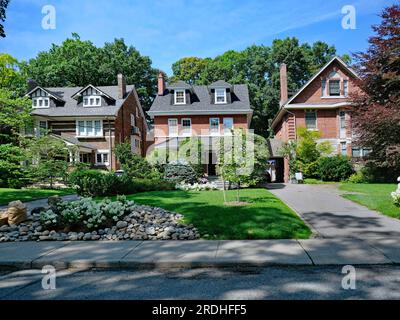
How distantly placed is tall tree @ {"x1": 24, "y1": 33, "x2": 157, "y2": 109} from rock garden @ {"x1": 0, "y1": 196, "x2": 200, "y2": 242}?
43.7m

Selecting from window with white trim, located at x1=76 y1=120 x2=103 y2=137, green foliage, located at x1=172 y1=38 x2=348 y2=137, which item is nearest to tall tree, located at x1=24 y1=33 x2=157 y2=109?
green foliage, located at x1=172 y1=38 x2=348 y2=137

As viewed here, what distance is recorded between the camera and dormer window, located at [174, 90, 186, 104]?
33531 mm

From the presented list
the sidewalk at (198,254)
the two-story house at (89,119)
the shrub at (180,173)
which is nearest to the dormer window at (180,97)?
the two-story house at (89,119)

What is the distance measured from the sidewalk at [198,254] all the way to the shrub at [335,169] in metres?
18.2

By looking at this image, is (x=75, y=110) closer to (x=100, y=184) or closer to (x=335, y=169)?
(x=100, y=184)

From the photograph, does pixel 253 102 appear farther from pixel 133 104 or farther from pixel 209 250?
pixel 209 250

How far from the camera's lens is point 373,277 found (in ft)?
16.4

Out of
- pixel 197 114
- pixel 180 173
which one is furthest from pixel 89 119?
pixel 180 173

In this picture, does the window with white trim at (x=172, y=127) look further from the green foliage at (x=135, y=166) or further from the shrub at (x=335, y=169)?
the shrub at (x=335, y=169)

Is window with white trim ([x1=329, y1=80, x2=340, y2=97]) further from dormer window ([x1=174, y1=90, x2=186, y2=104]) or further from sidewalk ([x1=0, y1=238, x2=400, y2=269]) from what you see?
sidewalk ([x1=0, y1=238, x2=400, y2=269])

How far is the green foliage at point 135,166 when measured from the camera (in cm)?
2134

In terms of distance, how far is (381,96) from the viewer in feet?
69.1

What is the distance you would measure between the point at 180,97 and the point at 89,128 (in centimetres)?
994
